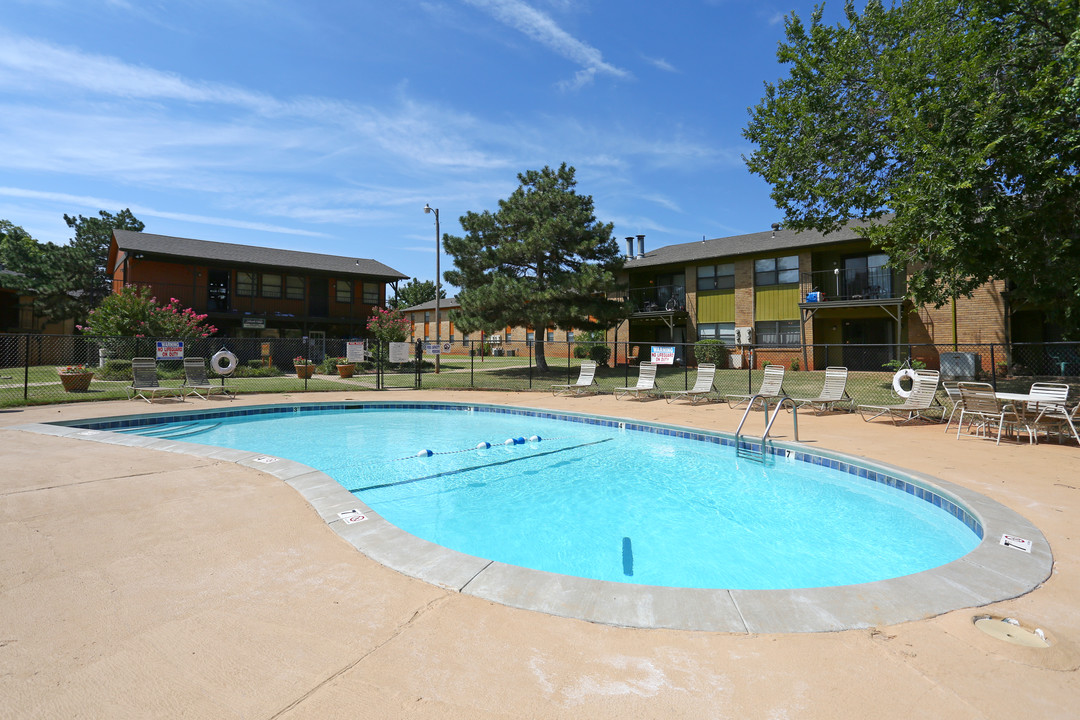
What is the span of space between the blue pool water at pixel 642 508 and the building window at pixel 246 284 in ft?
61.4

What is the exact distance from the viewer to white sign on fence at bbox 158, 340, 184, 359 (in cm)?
1572

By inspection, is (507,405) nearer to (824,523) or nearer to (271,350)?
(824,523)

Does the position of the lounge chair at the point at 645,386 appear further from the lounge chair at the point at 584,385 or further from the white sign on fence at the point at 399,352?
the white sign on fence at the point at 399,352

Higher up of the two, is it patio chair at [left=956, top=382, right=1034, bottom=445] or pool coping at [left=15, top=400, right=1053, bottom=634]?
patio chair at [left=956, top=382, right=1034, bottom=445]

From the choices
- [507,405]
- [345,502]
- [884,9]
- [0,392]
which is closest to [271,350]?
[0,392]

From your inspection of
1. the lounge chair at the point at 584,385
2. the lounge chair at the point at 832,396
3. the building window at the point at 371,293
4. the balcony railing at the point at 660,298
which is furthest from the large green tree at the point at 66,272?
the lounge chair at the point at 832,396

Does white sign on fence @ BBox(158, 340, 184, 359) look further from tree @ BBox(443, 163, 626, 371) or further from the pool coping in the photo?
the pool coping

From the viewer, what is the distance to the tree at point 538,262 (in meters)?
20.7

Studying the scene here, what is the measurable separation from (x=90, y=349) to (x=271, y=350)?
309 inches

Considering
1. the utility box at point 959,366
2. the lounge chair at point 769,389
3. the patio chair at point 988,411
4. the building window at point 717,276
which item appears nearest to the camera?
the patio chair at point 988,411

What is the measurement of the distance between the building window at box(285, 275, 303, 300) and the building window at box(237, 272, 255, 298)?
5.45ft

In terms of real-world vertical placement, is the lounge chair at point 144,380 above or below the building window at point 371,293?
below

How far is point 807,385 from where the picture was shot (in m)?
17.6

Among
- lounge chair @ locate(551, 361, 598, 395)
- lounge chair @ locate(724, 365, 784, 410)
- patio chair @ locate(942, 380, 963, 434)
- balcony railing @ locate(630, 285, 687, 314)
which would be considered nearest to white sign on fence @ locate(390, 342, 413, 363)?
lounge chair @ locate(551, 361, 598, 395)
